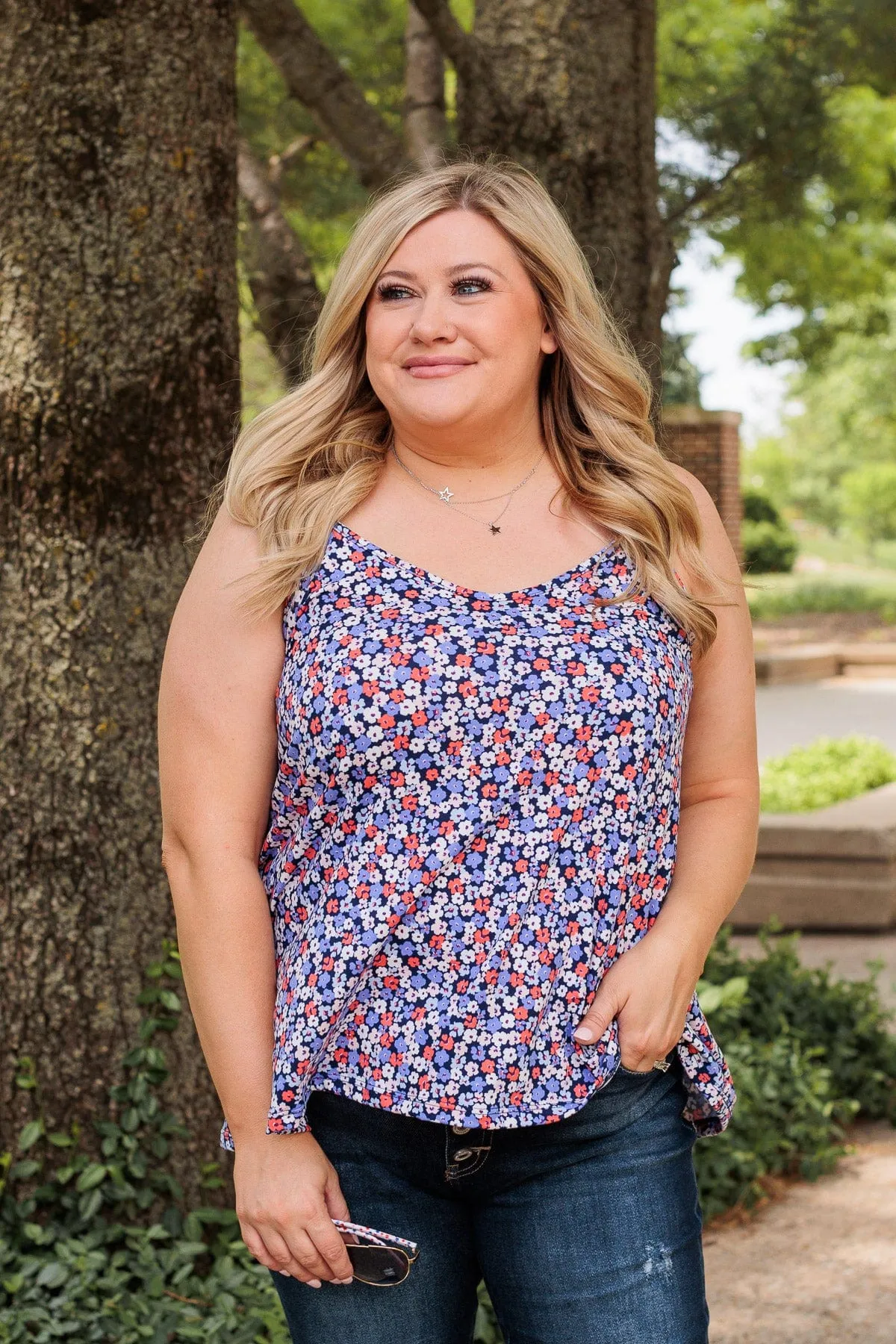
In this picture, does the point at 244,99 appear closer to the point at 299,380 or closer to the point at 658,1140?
the point at 299,380

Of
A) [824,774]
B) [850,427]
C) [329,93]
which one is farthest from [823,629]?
[329,93]

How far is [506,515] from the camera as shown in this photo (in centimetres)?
214

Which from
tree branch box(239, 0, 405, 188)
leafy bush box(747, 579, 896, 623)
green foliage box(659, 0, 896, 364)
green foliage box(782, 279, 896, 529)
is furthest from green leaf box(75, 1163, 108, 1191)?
leafy bush box(747, 579, 896, 623)

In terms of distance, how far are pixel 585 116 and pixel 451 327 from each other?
2.85m

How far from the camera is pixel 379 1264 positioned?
1.85 meters

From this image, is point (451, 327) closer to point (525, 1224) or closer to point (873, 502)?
point (525, 1224)

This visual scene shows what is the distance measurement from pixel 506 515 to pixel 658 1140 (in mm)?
839

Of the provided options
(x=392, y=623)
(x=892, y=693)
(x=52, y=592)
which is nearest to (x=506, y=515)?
(x=392, y=623)

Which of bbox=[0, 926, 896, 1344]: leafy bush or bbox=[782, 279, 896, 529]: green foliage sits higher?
bbox=[782, 279, 896, 529]: green foliage

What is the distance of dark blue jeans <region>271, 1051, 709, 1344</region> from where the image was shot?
186cm

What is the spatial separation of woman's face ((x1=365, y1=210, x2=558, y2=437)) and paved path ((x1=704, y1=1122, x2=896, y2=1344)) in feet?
7.91

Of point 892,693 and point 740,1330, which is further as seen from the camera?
point 892,693

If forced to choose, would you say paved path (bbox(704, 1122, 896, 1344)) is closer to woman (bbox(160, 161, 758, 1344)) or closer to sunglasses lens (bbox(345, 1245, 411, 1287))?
woman (bbox(160, 161, 758, 1344))

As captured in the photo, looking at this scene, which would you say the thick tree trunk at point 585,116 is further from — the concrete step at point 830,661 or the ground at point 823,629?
the ground at point 823,629
